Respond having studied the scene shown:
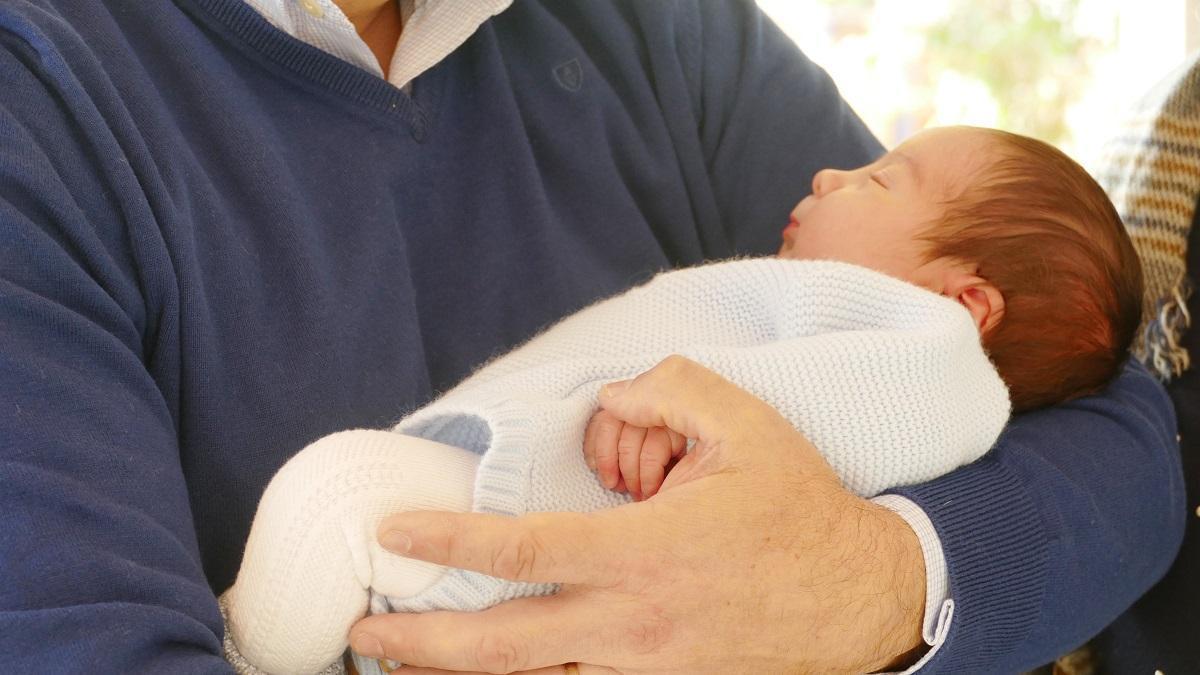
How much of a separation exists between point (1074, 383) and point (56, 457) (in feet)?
3.45

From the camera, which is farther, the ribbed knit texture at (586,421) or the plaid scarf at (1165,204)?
the plaid scarf at (1165,204)

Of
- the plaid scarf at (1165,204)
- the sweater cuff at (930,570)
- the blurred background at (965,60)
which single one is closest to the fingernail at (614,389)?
the sweater cuff at (930,570)

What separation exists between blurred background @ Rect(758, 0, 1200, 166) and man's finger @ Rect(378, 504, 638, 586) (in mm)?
2940

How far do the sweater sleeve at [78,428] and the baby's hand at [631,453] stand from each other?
0.35 meters

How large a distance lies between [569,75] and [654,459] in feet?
2.01

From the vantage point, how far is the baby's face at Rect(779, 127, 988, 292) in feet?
4.19

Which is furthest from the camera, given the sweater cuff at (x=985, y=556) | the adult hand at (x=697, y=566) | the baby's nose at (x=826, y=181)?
the baby's nose at (x=826, y=181)

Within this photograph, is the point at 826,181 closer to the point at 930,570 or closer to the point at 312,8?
the point at 930,570

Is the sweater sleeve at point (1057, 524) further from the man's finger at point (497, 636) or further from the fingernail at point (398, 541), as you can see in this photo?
the fingernail at point (398, 541)

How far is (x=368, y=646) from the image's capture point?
89 centimetres

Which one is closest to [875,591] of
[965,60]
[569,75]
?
[569,75]

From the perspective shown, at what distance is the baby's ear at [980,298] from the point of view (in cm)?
122

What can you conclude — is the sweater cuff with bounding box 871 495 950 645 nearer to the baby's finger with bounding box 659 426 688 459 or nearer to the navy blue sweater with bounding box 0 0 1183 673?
the navy blue sweater with bounding box 0 0 1183 673

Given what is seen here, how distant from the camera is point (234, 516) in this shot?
1041 mm
